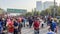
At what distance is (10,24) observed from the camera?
13359 millimetres

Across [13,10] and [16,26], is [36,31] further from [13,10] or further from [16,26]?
[13,10]

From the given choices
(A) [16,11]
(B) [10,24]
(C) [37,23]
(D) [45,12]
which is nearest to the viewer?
(B) [10,24]

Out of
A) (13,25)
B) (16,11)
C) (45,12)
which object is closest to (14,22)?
(13,25)

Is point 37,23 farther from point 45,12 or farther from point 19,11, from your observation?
point 45,12

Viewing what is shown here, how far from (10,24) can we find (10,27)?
19 centimetres

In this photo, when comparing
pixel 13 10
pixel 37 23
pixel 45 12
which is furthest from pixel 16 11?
pixel 45 12

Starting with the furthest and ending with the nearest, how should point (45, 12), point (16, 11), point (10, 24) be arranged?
1. point (45, 12)
2. point (16, 11)
3. point (10, 24)

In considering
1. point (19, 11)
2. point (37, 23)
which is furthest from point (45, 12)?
point (37, 23)

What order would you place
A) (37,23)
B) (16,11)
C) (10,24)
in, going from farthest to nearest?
(16,11) → (37,23) → (10,24)

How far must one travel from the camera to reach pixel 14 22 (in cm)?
1348

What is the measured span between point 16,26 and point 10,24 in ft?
1.31

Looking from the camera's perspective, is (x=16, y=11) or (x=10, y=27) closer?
(x=10, y=27)

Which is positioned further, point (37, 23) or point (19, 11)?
point (19, 11)

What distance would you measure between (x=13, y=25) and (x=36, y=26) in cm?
168
